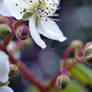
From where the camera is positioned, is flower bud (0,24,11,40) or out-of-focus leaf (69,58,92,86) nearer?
flower bud (0,24,11,40)

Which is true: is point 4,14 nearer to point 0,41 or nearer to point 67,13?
point 0,41

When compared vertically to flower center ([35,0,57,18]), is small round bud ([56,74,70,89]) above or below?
below

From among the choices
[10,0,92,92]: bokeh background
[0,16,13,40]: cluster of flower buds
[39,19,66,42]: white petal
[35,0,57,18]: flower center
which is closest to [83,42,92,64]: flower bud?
[39,19,66,42]: white petal

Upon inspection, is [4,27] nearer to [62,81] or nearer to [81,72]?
[62,81]

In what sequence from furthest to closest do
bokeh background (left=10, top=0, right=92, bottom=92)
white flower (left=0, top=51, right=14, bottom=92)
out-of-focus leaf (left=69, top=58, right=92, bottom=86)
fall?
bokeh background (left=10, top=0, right=92, bottom=92) < out-of-focus leaf (left=69, top=58, right=92, bottom=86) < white flower (left=0, top=51, right=14, bottom=92)

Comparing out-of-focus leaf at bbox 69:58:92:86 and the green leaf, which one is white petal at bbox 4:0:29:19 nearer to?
the green leaf

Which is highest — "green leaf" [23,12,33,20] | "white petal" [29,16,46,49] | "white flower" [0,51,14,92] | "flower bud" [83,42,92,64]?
"green leaf" [23,12,33,20]

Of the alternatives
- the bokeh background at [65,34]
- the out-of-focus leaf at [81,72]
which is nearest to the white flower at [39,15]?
the out-of-focus leaf at [81,72]
